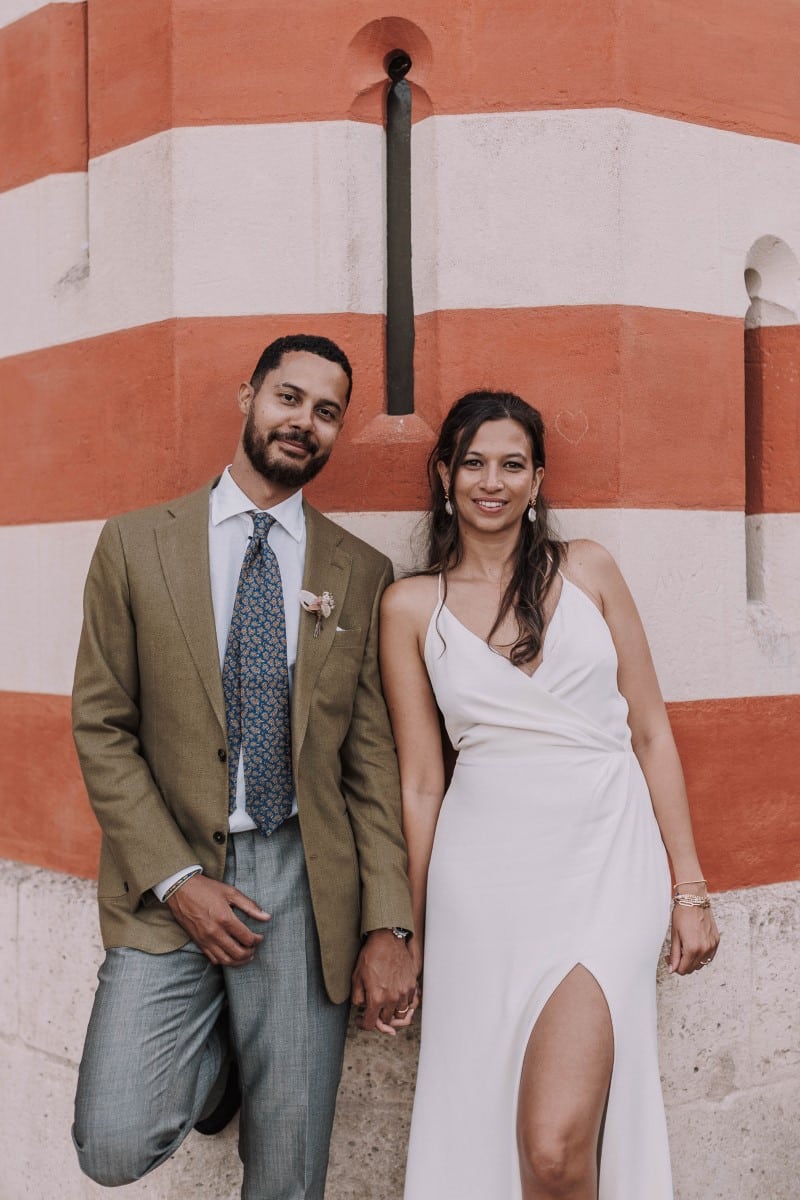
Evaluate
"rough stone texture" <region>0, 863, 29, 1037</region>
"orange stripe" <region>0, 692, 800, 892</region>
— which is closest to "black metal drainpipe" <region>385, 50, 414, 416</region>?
"orange stripe" <region>0, 692, 800, 892</region>

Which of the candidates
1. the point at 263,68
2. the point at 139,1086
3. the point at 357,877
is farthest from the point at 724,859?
the point at 263,68

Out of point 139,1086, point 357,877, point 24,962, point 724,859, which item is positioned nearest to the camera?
point 139,1086

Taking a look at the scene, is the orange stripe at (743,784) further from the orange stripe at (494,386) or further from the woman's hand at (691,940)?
the orange stripe at (494,386)

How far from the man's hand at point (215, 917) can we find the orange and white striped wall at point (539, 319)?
2.55ft

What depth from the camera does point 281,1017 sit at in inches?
110

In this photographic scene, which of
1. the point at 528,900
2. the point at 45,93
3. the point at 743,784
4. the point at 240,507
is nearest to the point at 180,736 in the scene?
the point at 240,507

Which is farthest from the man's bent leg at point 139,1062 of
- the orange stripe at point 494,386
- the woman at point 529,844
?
the orange stripe at point 494,386

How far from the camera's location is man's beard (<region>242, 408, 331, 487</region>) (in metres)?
2.81

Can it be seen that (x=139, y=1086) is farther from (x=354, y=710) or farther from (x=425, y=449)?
(x=425, y=449)

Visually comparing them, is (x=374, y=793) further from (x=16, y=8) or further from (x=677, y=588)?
(x=16, y=8)

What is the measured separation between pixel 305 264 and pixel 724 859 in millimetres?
2171

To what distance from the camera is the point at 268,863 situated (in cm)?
278

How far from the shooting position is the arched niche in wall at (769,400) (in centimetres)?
359

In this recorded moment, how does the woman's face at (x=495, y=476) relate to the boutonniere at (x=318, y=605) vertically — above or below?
above
